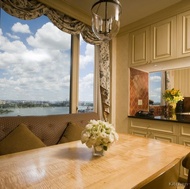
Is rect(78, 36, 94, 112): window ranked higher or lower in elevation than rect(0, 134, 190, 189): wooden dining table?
higher

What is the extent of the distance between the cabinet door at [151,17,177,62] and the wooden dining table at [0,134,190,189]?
152cm

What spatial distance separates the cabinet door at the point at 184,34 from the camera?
213 centimetres

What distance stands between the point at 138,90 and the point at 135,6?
1460 millimetres

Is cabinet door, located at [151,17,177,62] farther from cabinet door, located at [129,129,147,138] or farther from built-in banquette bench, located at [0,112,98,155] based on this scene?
built-in banquette bench, located at [0,112,98,155]

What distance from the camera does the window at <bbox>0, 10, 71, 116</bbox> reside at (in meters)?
2.06

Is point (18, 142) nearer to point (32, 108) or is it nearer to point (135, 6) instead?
point (32, 108)

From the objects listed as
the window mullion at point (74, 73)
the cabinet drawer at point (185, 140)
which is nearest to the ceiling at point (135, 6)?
the window mullion at point (74, 73)

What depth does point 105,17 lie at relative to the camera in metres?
1.47

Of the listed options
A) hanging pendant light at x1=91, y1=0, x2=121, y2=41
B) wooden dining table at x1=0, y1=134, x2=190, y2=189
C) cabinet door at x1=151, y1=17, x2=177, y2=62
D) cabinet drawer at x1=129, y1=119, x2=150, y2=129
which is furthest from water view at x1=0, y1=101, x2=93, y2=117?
cabinet door at x1=151, y1=17, x2=177, y2=62

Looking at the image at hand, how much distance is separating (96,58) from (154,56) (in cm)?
101

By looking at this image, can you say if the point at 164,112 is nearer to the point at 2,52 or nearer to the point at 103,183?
the point at 103,183

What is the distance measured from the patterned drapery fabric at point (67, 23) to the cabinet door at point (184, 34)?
3.88 feet

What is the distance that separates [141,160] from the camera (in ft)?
3.40

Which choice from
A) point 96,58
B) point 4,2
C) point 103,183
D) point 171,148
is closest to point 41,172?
point 103,183
